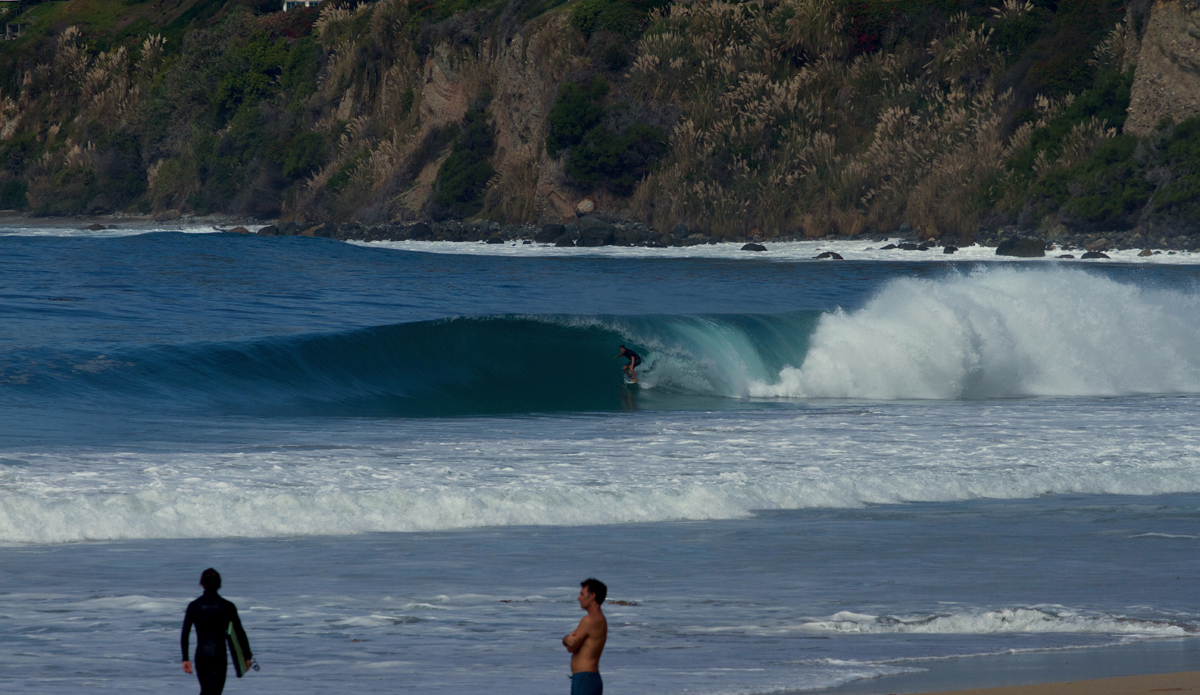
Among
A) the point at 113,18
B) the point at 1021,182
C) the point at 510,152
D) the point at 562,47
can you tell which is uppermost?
the point at 113,18

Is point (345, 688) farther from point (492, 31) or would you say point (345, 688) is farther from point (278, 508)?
point (492, 31)

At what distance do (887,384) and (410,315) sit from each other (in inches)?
344

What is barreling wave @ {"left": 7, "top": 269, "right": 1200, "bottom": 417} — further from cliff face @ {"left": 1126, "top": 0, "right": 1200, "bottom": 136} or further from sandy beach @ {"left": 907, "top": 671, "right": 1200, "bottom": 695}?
cliff face @ {"left": 1126, "top": 0, "right": 1200, "bottom": 136}

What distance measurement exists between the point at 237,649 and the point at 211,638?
10cm

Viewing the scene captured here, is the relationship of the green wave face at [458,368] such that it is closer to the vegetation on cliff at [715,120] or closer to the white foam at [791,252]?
the white foam at [791,252]

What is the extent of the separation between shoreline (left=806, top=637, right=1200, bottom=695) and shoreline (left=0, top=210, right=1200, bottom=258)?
101 feet

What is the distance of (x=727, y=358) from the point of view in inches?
766

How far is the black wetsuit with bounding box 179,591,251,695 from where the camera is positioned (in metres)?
4.70

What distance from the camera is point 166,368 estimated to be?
16.0 meters

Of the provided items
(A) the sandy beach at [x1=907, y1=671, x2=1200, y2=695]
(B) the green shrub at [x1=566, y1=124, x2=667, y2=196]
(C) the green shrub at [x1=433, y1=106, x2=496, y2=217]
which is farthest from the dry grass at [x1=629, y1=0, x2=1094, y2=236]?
(A) the sandy beach at [x1=907, y1=671, x2=1200, y2=695]

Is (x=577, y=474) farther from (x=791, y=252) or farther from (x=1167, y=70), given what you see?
(x=1167, y=70)

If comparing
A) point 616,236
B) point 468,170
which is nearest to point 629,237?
point 616,236

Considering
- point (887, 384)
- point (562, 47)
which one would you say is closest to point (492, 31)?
point (562, 47)

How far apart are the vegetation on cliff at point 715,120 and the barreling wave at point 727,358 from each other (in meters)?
18.3
